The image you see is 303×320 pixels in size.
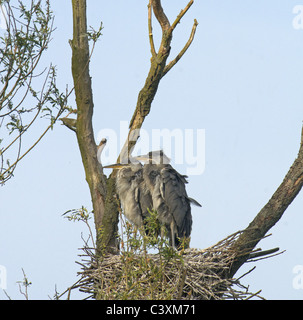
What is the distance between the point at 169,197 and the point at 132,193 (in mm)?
587

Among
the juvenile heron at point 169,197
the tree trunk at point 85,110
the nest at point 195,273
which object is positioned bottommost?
the nest at point 195,273

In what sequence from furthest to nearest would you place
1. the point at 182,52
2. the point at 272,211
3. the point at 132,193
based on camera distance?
the point at 132,193 < the point at 182,52 < the point at 272,211

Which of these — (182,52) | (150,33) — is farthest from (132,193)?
(150,33)

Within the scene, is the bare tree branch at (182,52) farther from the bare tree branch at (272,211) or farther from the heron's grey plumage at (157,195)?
the bare tree branch at (272,211)

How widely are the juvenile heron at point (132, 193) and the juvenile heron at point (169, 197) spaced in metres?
0.13

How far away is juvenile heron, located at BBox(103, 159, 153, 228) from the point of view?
1002 cm

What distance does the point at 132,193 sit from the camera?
1005cm

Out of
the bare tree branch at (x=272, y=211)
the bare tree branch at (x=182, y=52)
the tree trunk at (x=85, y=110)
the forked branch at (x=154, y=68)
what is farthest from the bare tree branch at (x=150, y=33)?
the bare tree branch at (x=272, y=211)

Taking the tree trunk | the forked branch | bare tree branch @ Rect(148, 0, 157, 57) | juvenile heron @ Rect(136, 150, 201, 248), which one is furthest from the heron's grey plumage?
bare tree branch @ Rect(148, 0, 157, 57)

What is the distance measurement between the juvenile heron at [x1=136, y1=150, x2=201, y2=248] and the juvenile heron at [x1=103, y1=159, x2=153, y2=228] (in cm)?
13

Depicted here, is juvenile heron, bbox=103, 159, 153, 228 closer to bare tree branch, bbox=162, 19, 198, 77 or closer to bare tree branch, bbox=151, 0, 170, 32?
bare tree branch, bbox=162, 19, 198, 77

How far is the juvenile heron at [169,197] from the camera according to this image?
9.92 meters

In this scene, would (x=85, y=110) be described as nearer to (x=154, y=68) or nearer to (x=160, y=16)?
(x=154, y=68)
